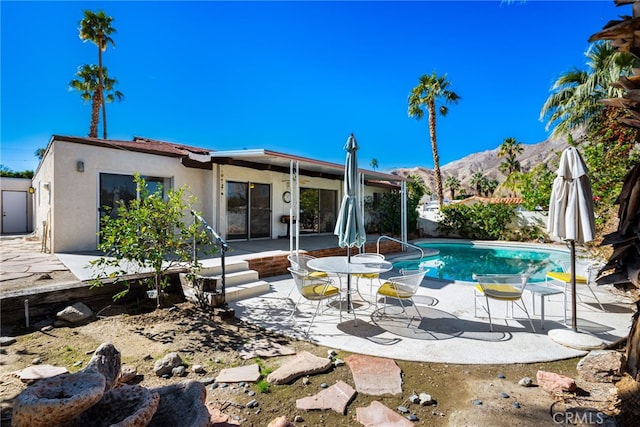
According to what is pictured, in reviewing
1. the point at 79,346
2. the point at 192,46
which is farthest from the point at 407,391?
the point at 192,46

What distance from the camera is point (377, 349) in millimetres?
4105

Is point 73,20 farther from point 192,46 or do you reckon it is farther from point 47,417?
point 47,417

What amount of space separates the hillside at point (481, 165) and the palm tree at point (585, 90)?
50456 mm

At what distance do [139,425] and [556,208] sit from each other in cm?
546

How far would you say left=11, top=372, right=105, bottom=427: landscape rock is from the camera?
1797 millimetres

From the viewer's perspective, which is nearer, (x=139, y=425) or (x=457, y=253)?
(x=139, y=425)

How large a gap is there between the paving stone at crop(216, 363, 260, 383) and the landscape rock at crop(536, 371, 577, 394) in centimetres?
296

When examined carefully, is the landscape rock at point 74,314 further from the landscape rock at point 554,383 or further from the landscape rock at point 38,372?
the landscape rock at point 554,383

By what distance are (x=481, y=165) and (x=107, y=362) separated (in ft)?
299

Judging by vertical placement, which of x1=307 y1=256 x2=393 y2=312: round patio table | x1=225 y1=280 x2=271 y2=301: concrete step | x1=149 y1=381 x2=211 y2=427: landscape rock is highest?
x1=307 y1=256 x2=393 y2=312: round patio table

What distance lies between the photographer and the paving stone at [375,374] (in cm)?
320

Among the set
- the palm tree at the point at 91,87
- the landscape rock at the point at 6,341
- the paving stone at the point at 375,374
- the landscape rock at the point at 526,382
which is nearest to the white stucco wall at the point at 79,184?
the landscape rock at the point at 6,341

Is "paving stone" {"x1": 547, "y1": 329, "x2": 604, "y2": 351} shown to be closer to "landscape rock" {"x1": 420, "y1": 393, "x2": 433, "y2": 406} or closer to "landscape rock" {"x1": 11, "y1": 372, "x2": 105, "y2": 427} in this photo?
"landscape rock" {"x1": 420, "y1": 393, "x2": 433, "y2": 406}

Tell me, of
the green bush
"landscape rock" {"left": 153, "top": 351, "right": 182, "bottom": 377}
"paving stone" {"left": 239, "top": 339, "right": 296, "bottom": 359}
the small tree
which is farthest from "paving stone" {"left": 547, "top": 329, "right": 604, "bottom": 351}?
the green bush
